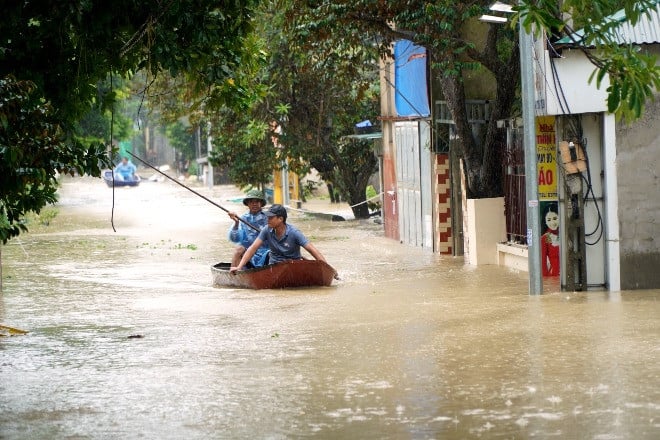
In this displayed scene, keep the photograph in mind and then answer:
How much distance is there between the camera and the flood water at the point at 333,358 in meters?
8.94

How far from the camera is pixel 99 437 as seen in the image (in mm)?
8664

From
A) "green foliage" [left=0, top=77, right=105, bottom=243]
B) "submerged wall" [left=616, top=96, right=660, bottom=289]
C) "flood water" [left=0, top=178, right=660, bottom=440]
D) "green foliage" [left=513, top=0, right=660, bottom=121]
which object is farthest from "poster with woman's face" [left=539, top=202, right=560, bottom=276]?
"green foliage" [left=513, top=0, right=660, bottom=121]

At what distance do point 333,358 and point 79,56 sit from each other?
3634 millimetres

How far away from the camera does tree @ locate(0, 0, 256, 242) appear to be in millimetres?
10758

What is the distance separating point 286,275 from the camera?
17.8m

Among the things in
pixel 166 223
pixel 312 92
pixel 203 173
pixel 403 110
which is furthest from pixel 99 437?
pixel 203 173

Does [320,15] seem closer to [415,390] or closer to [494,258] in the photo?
[494,258]

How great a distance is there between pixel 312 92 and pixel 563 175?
17.6 metres

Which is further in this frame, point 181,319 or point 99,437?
point 181,319

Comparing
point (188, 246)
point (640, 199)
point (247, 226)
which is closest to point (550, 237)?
point (640, 199)

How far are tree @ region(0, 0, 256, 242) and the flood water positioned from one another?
204 cm

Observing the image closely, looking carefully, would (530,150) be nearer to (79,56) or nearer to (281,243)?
(281,243)

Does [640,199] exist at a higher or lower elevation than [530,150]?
lower

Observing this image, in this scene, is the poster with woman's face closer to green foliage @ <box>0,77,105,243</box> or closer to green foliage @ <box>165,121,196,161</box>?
green foliage @ <box>0,77,105,243</box>
